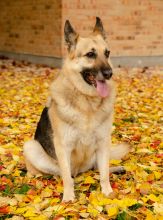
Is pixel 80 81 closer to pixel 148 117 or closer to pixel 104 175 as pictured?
pixel 104 175

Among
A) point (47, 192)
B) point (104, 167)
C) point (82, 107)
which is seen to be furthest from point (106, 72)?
point (47, 192)

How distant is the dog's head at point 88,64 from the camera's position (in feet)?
15.0

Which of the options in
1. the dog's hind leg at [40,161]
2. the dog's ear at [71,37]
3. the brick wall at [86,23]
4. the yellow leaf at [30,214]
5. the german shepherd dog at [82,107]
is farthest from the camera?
the brick wall at [86,23]

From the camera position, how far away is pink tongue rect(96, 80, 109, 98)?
4574 mm

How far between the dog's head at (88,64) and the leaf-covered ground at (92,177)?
1051mm

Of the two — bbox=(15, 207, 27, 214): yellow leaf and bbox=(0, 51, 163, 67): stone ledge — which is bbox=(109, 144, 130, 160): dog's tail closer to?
bbox=(15, 207, 27, 214): yellow leaf

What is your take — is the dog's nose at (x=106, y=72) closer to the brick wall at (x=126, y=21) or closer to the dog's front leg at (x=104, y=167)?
the dog's front leg at (x=104, y=167)

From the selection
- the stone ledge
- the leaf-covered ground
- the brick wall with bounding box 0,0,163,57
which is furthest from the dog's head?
the stone ledge

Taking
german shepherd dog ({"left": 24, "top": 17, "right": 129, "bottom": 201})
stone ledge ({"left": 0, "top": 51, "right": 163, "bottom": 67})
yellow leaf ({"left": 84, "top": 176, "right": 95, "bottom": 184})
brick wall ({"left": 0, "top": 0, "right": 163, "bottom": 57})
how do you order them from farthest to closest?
1. stone ledge ({"left": 0, "top": 51, "right": 163, "bottom": 67})
2. brick wall ({"left": 0, "top": 0, "right": 163, "bottom": 57})
3. yellow leaf ({"left": 84, "top": 176, "right": 95, "bottom": 184})
4. german shepherd dog ({"left": 24, "top": 17, "right": 129, "bottom": 201})

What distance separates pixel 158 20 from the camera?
15242mm

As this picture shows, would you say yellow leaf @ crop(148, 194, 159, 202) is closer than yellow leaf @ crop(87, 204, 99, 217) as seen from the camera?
No

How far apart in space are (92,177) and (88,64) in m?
1.31

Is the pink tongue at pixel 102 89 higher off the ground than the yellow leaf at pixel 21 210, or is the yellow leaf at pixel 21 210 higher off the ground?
the pink tongue at pixel 102 89

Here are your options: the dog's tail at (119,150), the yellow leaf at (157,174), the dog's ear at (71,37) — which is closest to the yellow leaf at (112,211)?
the yellow leaf at (157,174)
